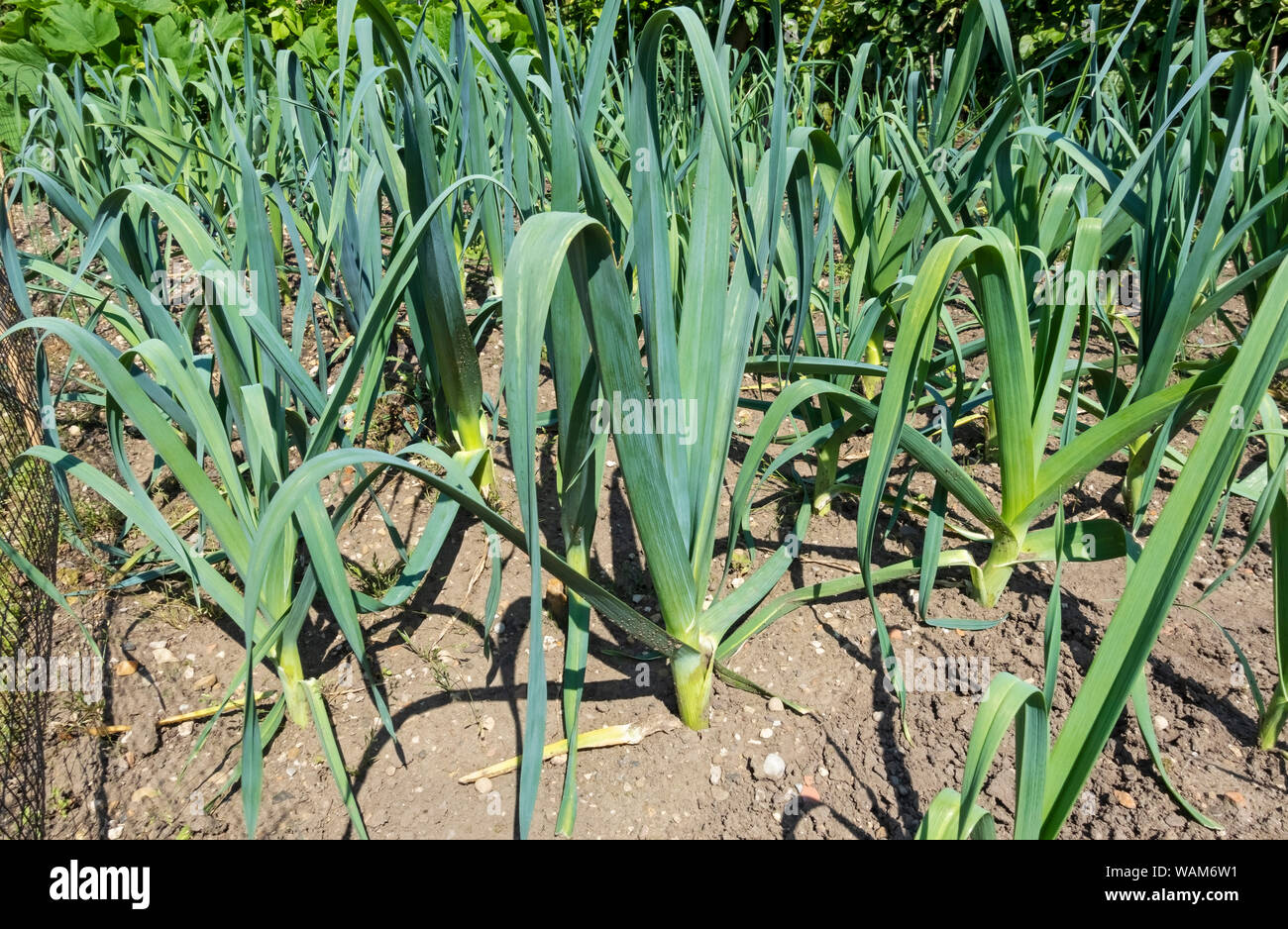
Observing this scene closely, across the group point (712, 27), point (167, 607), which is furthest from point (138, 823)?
point (712, 27)

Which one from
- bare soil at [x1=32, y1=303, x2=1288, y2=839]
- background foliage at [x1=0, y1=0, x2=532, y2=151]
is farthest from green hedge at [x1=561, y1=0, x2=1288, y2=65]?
bare soil at [x1=32, y1=303, x2=1288, y2=839]

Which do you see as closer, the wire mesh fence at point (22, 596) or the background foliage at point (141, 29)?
the wire mesh fence at point (22, 596)

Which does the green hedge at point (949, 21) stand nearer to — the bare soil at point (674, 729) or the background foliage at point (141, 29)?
the background foliage at point (141, 29)

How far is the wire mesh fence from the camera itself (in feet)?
3.86

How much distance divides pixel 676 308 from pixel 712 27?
397cm

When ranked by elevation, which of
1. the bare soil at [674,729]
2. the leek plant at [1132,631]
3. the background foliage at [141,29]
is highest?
the background foliage at [141,29]

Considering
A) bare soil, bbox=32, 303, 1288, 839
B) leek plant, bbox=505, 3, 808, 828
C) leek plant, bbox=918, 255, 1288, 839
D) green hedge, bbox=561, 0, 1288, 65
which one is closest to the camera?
leek plant, bbox=918, 255, 1288, 839

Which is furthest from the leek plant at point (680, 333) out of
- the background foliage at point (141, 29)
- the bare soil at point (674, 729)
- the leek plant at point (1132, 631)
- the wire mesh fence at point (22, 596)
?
the background foliage at point (141, 29)

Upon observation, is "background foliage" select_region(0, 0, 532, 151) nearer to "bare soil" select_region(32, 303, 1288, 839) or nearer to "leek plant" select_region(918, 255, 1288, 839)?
"bare soil" select_region(32, 303, 1288, 839)

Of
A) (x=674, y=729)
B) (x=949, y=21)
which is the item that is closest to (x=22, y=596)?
(x=674, y=729)

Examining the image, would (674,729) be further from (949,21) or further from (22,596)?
(949,21)

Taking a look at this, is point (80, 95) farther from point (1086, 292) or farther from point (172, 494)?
point (1086, 292)

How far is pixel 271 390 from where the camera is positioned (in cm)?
113

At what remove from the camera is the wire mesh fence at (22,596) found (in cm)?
118
